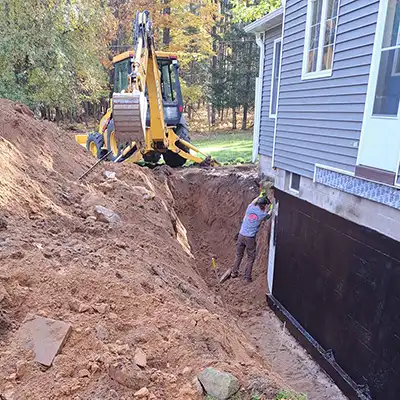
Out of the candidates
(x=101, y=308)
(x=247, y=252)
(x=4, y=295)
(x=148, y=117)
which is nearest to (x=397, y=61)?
(x=101, y=308)

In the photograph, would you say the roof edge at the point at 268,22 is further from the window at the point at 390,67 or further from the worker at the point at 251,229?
the worker at the point at 251,229

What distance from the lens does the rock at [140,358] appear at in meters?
2.61

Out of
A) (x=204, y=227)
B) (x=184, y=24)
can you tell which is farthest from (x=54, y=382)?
(x=184, y=24)

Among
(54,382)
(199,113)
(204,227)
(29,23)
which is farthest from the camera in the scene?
(199,113)

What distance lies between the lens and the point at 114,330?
9.69 feet

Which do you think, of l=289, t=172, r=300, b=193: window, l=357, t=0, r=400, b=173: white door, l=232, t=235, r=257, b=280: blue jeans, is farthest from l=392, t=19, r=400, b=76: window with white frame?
l=232, t=235, r=257, b=280: blue jeans

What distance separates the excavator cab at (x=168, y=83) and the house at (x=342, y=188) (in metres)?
4.47

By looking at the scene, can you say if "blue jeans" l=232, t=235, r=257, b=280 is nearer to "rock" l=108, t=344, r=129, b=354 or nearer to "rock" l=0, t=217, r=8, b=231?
"rock" l=0, t=217, r=8, b=231

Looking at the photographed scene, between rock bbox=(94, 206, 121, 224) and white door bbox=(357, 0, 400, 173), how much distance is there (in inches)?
150

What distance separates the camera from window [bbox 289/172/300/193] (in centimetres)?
711

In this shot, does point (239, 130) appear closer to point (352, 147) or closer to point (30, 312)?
point (352, 147)

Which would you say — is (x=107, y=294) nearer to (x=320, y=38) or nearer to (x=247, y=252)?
(x=320, y=38)

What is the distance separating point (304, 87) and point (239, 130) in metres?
22.7

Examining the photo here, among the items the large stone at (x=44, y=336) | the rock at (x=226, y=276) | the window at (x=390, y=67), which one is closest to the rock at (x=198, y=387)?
the large stone at (x=44, y=336)
